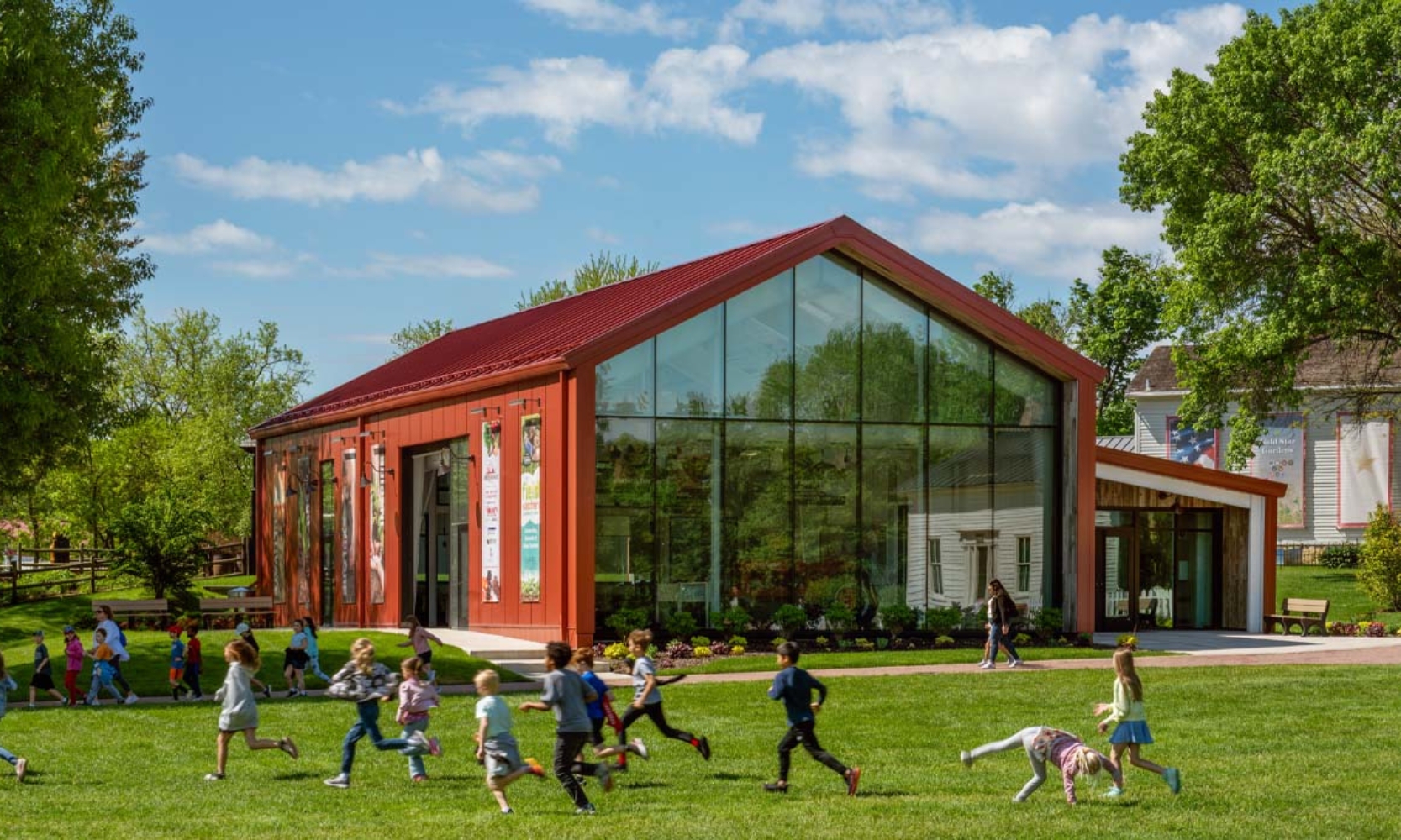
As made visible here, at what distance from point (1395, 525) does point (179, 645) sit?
29.4m

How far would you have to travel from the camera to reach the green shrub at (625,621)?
29.2 m

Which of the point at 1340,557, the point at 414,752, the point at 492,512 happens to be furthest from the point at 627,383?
the point at 1340,557

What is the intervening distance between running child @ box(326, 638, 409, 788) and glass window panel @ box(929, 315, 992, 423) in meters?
→ 18.4

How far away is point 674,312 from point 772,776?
15142mm

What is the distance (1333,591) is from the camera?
1746 inches

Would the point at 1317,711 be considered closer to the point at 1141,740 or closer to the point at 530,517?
the point at 1141,740

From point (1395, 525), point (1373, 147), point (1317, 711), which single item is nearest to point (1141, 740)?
point (1317, 711)

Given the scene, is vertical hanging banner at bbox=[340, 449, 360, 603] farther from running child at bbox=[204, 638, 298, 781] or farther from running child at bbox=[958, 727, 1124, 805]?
running child at bbox=[958, 727, 1124, 805]

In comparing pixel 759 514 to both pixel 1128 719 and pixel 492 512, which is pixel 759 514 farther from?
pixel 1128 719

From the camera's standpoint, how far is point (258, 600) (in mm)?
38844

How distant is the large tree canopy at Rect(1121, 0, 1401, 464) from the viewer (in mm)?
36094

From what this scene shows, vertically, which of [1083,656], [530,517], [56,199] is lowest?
[1083,656]

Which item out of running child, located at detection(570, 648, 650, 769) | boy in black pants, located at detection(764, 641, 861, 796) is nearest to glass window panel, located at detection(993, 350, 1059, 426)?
running child, located at detection(570, 648, 650, 769)

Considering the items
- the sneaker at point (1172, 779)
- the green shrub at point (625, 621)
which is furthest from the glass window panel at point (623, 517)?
the sneaker at point (1172, 779)
